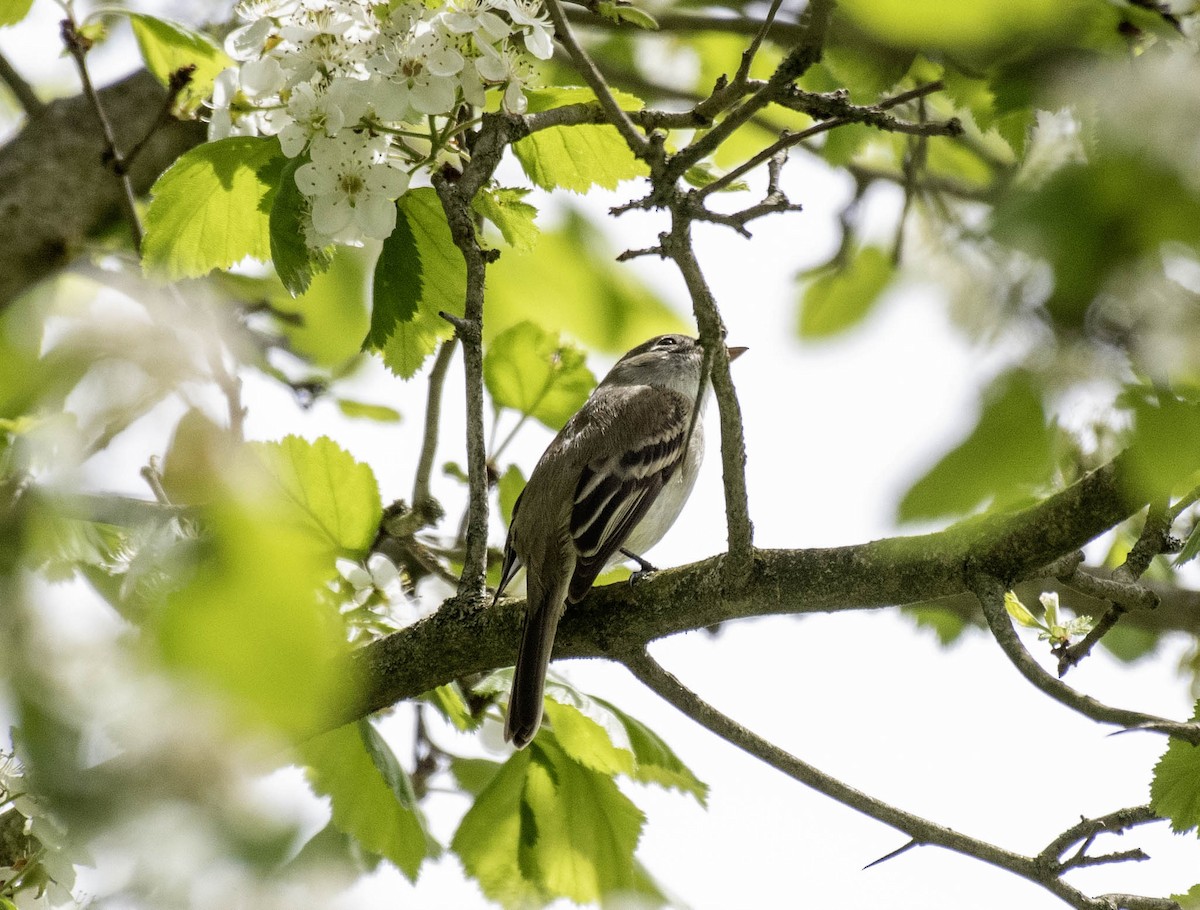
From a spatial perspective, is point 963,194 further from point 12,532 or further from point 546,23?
point 12,532

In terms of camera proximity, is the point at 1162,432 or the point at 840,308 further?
the point at 840,308

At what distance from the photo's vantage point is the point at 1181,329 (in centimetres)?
73

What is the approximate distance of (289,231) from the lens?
8.38 ft

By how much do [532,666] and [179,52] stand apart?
220cm

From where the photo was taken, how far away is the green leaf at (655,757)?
3322 mm

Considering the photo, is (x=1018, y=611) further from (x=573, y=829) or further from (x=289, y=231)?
(x=289, y=231)

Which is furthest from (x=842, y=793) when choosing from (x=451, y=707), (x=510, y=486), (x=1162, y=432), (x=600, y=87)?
(x=1162, y=432)

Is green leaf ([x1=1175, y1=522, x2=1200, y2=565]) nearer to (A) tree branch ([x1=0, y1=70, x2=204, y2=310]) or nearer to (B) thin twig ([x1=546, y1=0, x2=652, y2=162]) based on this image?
(B) thin twig ([x1=546, y1=0, x2=652, y2=162])

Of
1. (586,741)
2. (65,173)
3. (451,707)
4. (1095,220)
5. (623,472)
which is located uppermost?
(65,173)

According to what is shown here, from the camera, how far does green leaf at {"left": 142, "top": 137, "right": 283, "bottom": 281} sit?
2838mm

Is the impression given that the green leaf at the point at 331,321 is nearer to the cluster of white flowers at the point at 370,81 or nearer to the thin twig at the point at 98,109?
the thin twig at the point at 98,109

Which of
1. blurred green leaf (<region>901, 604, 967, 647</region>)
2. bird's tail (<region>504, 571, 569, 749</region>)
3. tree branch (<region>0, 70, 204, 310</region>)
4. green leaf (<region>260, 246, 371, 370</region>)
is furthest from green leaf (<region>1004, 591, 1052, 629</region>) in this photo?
tree branch (<region>0, 70, 204, 310</region>)

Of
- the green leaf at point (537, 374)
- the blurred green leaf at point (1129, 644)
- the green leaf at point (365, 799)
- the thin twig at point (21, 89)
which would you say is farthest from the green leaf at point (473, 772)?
the thin twig at point (21, 89)

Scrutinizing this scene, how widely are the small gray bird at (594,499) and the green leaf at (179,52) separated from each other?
157cm
